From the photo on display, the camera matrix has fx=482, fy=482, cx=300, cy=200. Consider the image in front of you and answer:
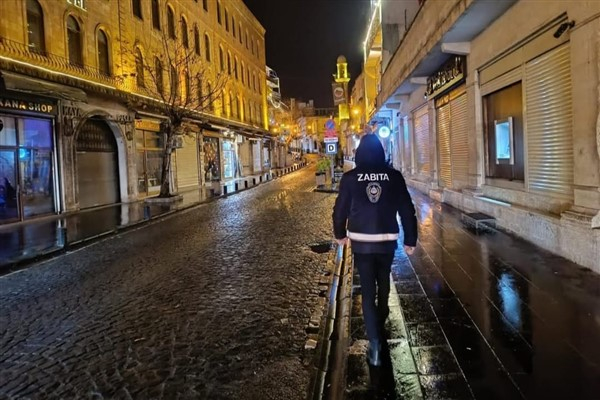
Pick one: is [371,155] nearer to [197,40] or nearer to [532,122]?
[532,122]

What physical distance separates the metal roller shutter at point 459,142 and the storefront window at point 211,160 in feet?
68.5

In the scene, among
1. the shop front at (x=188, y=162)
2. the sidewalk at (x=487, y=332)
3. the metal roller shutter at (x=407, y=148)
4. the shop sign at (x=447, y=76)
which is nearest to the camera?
the sidewalk at (x=487, y=332)

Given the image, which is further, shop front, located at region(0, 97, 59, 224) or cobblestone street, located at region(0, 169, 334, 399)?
shop front, located at region(0, 97, 59, 224)

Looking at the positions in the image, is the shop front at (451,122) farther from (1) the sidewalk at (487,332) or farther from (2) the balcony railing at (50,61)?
(2) the balcony railing at (50,61)

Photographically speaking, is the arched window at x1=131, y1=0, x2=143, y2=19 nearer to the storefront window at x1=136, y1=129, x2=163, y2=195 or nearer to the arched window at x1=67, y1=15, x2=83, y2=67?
the arched window at x1=67, y1=15, x2=83, y2=67

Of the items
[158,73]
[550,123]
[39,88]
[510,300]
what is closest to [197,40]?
[158,73]

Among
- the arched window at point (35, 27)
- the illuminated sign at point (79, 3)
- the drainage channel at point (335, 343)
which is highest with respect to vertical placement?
the illuminated sign at point (79, 3)

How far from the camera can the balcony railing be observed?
14.8m

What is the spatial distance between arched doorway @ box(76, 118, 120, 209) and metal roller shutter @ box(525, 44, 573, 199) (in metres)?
16.0

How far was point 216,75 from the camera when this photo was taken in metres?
35.1

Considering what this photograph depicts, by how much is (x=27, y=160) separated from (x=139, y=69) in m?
8.87

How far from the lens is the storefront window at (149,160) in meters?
23.4

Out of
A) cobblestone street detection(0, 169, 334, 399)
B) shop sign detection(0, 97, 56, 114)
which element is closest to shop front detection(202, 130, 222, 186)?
shop sign detection(0, 97, 56, 114)

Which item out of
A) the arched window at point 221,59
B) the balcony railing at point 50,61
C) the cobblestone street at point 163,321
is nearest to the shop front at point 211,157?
the arched window at point 221,59
